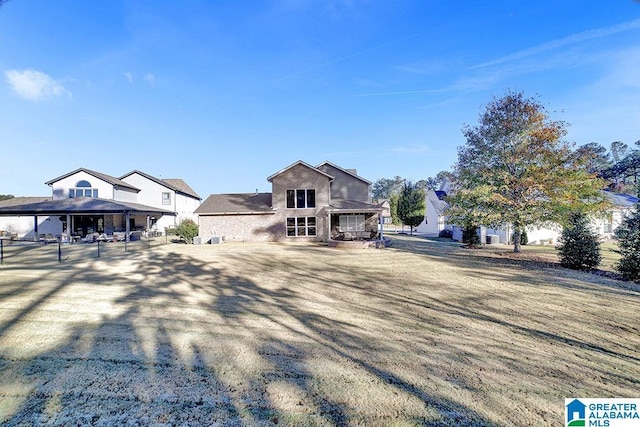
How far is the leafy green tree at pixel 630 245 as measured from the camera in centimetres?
1058

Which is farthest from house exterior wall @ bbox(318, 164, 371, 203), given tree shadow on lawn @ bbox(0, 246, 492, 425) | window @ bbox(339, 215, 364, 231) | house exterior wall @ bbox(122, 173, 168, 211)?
tree shadow on lawn @ bbox(0, 246, 492, 425)

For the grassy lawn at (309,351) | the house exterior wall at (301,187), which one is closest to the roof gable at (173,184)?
the house exterior wall at (301,187)

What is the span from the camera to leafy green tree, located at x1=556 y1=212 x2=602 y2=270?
12.8 meters

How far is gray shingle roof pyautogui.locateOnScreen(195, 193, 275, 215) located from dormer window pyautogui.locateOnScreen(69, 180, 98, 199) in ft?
38.7

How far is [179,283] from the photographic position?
395 inches

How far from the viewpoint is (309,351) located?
493 cm

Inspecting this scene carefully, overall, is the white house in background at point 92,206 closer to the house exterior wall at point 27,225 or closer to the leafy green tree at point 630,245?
the house exterior wall at point 27,225

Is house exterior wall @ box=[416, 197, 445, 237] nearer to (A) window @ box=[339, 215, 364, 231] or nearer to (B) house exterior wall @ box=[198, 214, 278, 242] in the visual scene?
(A) window @ box=[339, 215, 364, 231]

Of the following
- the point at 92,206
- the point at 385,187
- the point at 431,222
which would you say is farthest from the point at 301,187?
the point at 385,187

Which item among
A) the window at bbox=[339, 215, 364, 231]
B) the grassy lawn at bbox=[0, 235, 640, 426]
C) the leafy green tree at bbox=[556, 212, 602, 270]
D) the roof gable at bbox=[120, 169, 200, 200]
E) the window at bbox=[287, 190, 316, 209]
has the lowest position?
the grassy lawn at bbox=[0, 235, 640, 426]

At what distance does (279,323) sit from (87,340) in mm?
3443

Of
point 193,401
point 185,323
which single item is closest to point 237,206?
point 185,323

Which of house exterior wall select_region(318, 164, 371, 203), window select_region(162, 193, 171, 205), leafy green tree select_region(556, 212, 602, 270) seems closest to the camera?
leafy green tree select_region(556, 212, 602, 270)

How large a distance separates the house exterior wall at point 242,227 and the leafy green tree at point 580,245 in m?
18.8
